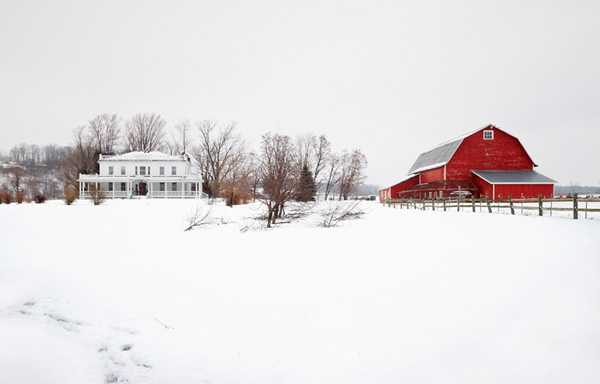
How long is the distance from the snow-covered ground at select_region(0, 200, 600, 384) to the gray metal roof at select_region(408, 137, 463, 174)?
26.9 m

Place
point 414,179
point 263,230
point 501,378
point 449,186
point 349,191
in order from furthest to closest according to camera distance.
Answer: point 349,191, point 414,179, point 449,186, point 263,230, point 501,378

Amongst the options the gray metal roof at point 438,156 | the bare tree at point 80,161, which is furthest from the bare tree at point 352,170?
the bare tree at point 80,161

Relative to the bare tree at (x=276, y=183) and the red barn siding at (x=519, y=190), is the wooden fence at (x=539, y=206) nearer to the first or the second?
the red barn siding at (x=519, y=190)

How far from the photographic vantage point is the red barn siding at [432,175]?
1385 inches

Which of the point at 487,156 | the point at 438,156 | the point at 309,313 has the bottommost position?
the point at 309,313

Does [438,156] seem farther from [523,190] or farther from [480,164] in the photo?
[523,190]

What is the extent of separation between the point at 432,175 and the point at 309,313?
34786mm

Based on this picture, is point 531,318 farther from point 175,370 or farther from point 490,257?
point 175,370

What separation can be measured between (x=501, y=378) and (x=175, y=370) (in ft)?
13.6

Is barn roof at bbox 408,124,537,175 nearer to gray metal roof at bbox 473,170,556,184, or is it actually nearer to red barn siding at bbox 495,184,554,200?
gray metal roof at bbox 473,170,556,184

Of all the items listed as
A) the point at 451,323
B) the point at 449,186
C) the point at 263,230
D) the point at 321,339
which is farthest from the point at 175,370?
the point at 449,186

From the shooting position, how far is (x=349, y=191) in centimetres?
6100

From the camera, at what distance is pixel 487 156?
34.1 meters

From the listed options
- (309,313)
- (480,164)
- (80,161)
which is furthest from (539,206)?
(80,161)
